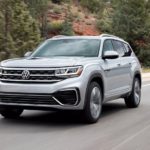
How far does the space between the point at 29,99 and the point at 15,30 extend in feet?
80.9

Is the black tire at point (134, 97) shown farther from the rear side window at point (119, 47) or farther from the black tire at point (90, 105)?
the black tire at point (90, 105)

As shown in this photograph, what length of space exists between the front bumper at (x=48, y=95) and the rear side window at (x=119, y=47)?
2.84m

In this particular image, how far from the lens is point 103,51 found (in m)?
12.2

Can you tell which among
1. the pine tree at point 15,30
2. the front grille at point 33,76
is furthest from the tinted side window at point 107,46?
the pine tree at point 15,30

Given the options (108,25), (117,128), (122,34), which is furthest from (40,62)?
(108,25)

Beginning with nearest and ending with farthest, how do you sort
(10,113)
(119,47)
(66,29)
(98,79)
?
(98,79) < (10,113) < (119,47) < (66,29)

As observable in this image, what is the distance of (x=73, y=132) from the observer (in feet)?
33.4

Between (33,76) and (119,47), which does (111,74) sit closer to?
(119,47)

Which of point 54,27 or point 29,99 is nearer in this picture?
point 29,99

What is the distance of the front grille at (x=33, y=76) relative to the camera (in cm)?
1062

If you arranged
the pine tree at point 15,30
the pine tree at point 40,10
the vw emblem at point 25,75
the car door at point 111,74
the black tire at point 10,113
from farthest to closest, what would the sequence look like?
the pine tree at point 40,10 → the pine tree at point 15,30 → the car door at point 111,74 → the black tire at point 10,113 → the vw emblem at point 25,75

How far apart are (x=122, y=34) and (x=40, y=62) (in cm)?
3674

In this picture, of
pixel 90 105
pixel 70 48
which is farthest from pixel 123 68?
pixel 90 105

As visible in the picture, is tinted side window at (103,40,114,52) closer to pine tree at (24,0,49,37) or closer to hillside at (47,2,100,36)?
pine tree at (24,0,49,37)
